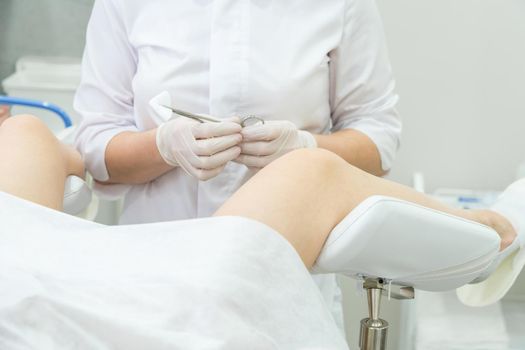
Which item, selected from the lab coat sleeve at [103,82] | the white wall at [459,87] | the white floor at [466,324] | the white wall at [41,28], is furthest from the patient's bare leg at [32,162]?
the white wall at [41,28]

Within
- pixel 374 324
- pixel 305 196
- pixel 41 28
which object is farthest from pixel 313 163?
pixel 41 28

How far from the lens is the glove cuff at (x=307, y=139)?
1436mm

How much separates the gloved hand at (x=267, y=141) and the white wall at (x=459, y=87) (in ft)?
3.33

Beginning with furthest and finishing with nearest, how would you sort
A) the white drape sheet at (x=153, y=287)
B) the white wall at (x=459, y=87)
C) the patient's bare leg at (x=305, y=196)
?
the white wall at (x=459, y=87)
the patient's bare leg at (x=305, y=196)
the white drape sheet at (x=153, y=287)

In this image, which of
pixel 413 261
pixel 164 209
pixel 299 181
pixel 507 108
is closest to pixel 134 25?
pixel 164 209

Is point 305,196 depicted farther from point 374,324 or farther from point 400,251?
point 374,324

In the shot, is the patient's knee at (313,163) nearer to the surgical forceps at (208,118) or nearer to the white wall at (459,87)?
the surgical forceps at (208,118)

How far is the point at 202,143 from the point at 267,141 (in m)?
0.12

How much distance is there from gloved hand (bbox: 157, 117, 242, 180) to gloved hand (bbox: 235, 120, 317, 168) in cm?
2

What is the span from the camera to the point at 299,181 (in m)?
1.14

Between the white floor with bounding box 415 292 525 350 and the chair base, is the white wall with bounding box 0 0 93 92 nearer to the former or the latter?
the white floor with bounding box 415 292 525 350

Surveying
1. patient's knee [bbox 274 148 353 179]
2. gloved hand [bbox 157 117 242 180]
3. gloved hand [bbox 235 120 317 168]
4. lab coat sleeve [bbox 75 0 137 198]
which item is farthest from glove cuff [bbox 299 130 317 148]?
lab coat sleeve [bbox 75 0 137 198]

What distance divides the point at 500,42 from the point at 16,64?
5.28 feet

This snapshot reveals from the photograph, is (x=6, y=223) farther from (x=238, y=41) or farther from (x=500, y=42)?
(x=500, y=42)
